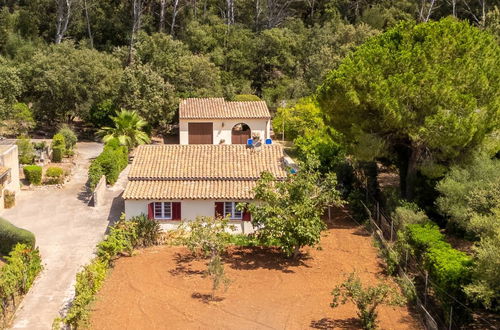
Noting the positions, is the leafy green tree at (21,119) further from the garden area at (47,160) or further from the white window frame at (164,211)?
the white window frame at (164,211)

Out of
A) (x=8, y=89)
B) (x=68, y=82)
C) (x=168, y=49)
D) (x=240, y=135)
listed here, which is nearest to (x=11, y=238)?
(x=8, y=89)

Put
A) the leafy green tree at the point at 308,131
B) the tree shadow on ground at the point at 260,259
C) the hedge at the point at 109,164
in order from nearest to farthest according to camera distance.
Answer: the tree shadow on ground at the point at 260,259
the hedge at the point at 109,164
the leafy green tree at the point at 308,131

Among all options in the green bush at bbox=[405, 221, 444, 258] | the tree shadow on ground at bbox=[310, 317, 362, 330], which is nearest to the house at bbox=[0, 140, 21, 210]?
the tree shadow on ground at bbox=[310, 317, 362, 330]

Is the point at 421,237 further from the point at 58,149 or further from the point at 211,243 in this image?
the point at 58,149

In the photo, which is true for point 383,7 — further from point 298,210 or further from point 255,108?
point 298,210

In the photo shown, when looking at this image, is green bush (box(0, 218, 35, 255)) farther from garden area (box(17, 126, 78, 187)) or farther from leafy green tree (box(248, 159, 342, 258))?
garden area (box(17, 126, 78, 187))

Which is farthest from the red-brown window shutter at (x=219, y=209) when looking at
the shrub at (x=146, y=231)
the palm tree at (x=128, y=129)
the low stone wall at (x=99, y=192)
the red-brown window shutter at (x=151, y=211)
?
the palm tree at (x=128, y=129)

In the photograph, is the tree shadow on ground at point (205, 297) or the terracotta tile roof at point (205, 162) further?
the terracotta tile roof at point (205, 162)
